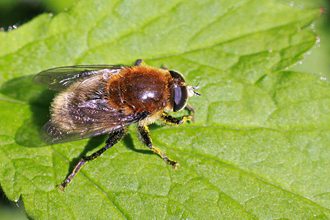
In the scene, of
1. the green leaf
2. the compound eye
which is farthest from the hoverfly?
the green leaf

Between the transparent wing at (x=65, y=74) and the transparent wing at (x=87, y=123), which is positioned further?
the transparent wing at (x=65, y=74)

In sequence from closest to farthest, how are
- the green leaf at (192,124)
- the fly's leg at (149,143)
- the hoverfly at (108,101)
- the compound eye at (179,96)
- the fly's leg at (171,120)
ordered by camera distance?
the green leaf at (192,124), the hoverfly at (108,101), the fly's leg at (149,143), the compound eye at (179,96), the fly's leg at (171,120)

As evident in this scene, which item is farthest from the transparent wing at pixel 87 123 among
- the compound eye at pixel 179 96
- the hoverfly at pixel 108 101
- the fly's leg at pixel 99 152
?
the compound eye at pixel 179 96

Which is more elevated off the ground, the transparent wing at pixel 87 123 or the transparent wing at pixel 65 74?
the transparent wing at pixel 65 74

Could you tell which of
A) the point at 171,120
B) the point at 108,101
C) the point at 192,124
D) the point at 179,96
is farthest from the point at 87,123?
the point at 192,124

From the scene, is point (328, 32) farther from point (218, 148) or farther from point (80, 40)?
point (80, 40)

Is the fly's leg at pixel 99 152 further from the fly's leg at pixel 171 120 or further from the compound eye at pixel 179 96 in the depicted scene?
the compound eye at pixel 179 96

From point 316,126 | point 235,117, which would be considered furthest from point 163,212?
point 316,126

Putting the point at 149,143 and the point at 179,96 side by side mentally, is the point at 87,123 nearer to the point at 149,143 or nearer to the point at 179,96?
the point at 149,143
